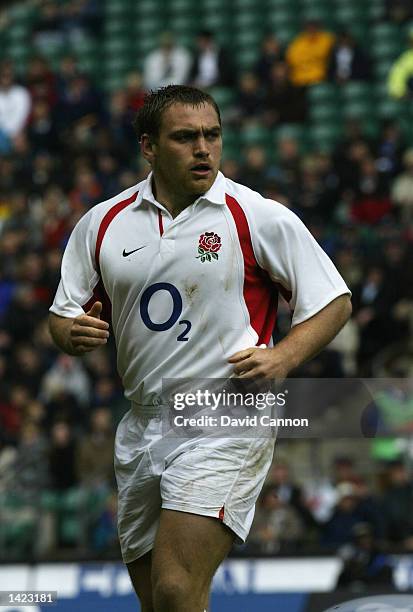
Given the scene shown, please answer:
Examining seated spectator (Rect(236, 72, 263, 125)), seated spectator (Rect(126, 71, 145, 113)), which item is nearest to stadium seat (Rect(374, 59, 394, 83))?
seated spectator (Rect(236, 72, 263, 125))

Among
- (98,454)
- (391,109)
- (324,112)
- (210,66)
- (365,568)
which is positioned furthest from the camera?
(210,66)

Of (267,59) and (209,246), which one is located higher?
(267,59)

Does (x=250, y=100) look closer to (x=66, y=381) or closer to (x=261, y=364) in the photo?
(x=66, y=381)

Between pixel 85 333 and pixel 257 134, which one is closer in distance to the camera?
pixel 85 333

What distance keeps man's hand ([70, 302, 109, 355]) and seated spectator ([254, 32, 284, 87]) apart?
13.0 metres

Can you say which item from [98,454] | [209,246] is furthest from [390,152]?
[209,246]

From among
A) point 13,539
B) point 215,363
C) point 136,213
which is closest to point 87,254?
point 136,213

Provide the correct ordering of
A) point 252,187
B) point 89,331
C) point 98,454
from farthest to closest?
point 252,187 → point 98,454 → point 89,331

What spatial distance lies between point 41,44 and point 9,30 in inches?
35.1

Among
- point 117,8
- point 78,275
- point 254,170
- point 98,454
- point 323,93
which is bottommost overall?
point 98,454

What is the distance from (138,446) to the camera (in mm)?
5391

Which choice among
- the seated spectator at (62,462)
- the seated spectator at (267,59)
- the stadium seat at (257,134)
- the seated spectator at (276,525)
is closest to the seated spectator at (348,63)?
the seated spectator at (267,59)

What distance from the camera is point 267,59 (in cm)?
1802

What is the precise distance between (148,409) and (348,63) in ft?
42.5
